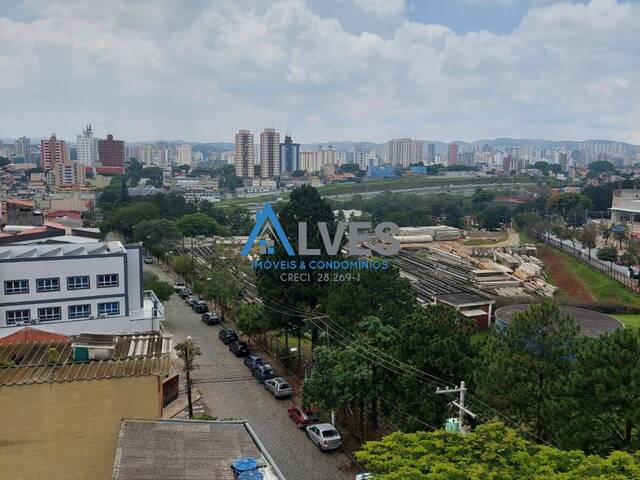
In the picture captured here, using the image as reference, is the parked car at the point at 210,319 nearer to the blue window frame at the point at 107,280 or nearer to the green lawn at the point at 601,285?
the blue window frame at the point at 107,280

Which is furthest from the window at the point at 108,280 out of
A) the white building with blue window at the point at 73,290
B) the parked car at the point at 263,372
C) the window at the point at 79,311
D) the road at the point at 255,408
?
the parked car at the point at 263,372

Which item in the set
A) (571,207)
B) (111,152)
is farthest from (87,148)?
(571,207)

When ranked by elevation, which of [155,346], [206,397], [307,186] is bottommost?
[206,397]

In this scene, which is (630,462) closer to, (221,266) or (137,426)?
(137,426)

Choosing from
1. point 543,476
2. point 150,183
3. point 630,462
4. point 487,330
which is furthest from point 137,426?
point 150,183

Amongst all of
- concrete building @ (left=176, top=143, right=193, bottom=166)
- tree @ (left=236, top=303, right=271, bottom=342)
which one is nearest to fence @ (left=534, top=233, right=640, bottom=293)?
tree @ (left=236, top=303, right=271, bottom=342)

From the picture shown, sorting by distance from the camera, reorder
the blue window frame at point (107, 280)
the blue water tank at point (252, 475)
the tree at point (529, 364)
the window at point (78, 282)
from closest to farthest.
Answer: the blue water tank at point (252, 475) → the tree at point (529, 364) → the window at point (78, 282) → the blue window frame at point (107, 280)

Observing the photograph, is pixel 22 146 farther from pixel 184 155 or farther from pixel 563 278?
pixel 563 278
